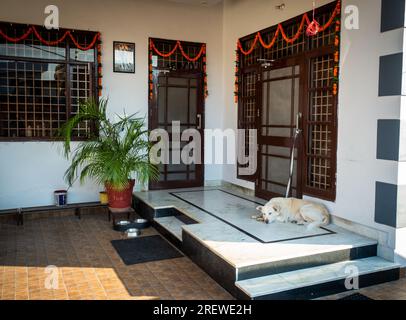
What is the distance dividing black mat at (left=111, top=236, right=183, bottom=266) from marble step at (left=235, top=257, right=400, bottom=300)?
4.25 ft

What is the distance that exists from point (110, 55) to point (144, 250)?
336cm

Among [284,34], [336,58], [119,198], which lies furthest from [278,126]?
[119,198]

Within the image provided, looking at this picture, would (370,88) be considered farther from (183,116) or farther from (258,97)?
(183,116)

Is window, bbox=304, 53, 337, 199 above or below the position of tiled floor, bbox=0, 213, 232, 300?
above

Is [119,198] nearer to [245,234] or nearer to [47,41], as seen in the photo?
[245,234]

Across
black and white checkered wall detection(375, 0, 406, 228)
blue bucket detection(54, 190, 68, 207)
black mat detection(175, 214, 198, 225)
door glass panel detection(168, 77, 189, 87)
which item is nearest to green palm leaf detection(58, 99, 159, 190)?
blue bucket detection(54, 190, 68, 207)

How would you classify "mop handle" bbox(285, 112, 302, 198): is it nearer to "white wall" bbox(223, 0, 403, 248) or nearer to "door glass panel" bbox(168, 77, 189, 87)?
"white wall" bbox(223, 0, 403, 248)

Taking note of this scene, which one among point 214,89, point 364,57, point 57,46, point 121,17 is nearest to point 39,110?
point 57,46

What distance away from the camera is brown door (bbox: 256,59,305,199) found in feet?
17.4

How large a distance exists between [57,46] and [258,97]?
3.15 m

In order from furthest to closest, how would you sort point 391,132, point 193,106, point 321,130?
point 193,106, point 321,130, point 391,132

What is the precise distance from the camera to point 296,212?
4.70m

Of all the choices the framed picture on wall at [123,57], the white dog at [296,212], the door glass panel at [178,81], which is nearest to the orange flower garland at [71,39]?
the framed picture on wall at [123,57]

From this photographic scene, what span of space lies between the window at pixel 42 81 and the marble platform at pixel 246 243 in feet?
7.04
